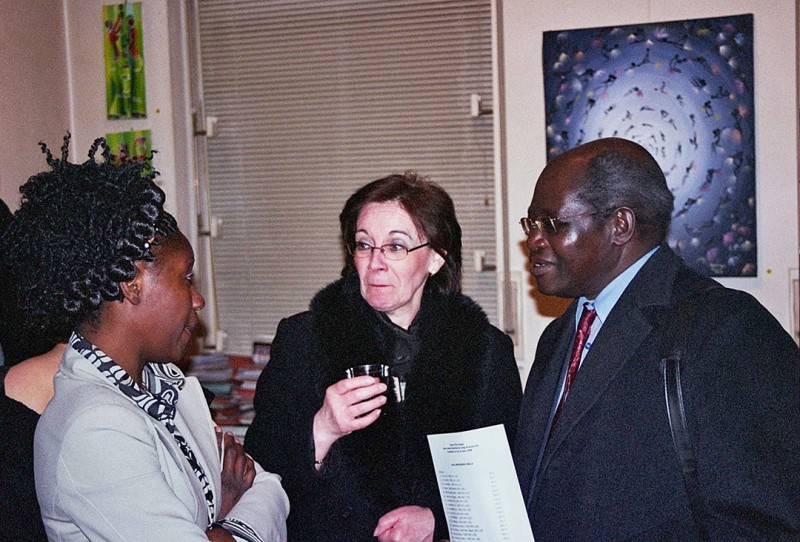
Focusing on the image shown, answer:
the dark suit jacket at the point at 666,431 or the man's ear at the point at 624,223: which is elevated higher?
the man's ear at the point at 624,223

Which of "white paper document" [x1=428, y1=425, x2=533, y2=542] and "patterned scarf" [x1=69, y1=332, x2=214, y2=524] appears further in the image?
"white paper document" [x1=428, y1=425, x2=533, y2=542]

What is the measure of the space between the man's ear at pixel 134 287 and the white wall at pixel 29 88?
2.60 metres

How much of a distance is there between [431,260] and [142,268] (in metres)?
1.20

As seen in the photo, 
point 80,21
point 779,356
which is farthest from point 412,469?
point 80,21

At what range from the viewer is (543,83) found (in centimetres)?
404

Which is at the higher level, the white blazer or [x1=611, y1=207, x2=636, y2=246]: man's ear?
[x1=611, y1=207, x2=636, y2=246]: man's ear

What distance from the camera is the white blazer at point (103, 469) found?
1496 millimetres

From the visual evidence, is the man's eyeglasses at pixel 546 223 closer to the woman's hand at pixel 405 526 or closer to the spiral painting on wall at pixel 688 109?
the woman's hand at pixel 405 526

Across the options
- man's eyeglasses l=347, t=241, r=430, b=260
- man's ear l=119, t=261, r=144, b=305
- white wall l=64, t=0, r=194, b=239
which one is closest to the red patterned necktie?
man's eyeglasses l=347, t=241, r=430, b=260

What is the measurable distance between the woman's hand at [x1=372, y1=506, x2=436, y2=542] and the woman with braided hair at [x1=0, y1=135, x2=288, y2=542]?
0.59 metres

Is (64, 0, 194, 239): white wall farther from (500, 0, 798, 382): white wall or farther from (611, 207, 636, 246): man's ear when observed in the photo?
(611, 207, 636, 246): man's ear

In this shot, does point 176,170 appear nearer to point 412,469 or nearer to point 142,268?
point 412,469

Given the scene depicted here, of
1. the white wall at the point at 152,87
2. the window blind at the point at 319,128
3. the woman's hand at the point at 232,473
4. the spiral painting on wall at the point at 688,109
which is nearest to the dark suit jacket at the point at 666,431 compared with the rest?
the woman's hand at the point at 232,473

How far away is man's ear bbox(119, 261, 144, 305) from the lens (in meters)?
1.69
